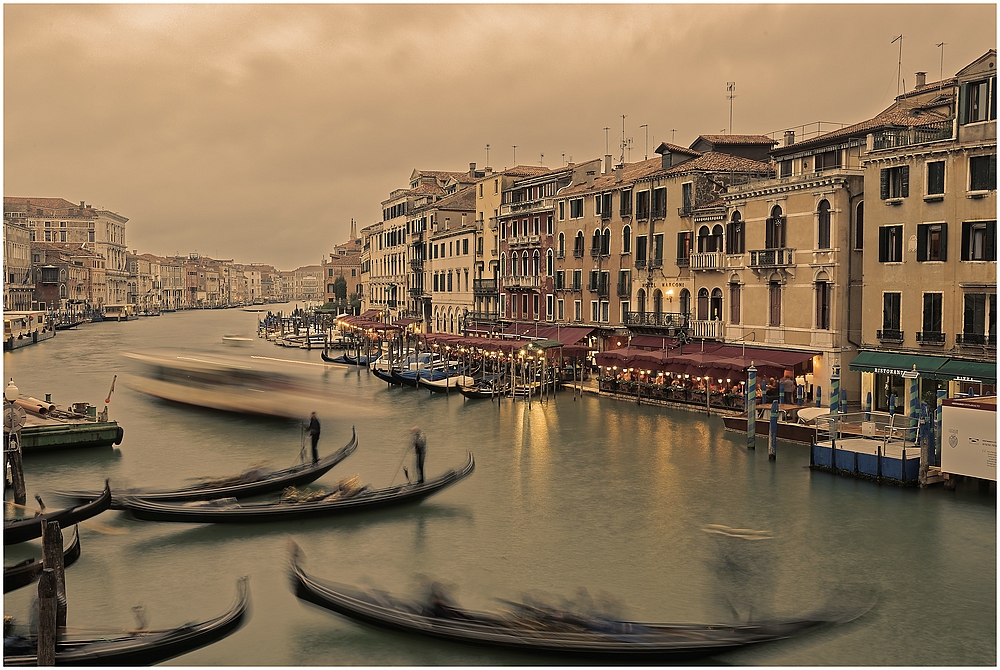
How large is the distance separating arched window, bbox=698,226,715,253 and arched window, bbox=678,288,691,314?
63.8 inches

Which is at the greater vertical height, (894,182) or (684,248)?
(894,182)

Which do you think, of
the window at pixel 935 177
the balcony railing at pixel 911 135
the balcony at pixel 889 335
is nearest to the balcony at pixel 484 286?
the balcony railing at pixel 911 135

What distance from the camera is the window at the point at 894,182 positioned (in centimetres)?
2300

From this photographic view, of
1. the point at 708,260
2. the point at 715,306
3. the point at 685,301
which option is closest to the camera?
the point at 708,260

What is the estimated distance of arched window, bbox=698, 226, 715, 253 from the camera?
1215 inches

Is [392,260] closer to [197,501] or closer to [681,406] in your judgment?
[681,406]

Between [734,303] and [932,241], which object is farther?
[734,303]

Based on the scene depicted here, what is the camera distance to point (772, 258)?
90.0 feet

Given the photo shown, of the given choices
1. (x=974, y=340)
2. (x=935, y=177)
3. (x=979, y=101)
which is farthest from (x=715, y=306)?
(x=979, y=101)

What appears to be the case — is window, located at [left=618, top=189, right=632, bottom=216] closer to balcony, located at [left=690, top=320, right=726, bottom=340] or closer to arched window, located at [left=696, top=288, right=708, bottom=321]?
arched window, located at [left=696, top=288, right=708, bottom=321]

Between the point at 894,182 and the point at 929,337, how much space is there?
4184 mm

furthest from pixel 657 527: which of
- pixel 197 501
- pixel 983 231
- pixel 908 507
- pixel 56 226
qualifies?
pixel 56 226

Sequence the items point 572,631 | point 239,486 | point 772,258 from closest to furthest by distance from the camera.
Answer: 1. point 572,631
2. point 239,486
3. point 772,258

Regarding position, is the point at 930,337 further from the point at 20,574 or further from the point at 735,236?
the point at 20,574
